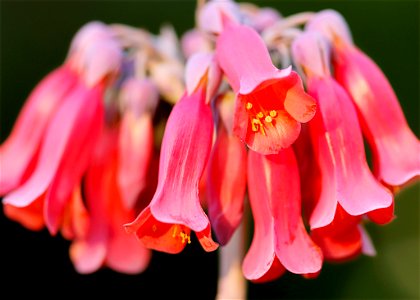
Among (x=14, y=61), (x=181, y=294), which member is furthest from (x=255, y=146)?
(x=14, y=61)

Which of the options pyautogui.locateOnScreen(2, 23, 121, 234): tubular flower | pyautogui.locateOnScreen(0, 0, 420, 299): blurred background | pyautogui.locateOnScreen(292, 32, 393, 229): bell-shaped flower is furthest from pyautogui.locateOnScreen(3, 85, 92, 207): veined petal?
pyautogui.locateOnScreen(0, 0, 420, 299): blurred background

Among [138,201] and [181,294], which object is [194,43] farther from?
[181,294]

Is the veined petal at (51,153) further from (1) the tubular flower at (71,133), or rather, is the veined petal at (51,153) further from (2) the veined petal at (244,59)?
(2) the veined petal at (244,59)

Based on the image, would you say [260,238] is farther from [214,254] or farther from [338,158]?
[214,254]

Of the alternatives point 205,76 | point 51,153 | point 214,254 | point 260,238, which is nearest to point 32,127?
point 51,153

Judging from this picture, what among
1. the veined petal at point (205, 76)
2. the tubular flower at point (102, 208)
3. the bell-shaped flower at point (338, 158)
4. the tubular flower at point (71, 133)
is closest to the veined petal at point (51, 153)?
the tubular flower at point (71, 133)

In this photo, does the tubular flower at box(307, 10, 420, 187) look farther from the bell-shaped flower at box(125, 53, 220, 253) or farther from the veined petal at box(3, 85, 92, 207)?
the veined petal at box(3, 85, 92, 207)
